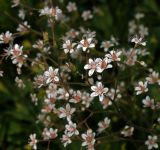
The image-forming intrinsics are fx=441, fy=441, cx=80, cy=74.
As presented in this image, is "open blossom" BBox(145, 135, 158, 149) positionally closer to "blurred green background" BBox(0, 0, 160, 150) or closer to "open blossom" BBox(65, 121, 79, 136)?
"blurred green background" BBox(0, 0, 160, 150)

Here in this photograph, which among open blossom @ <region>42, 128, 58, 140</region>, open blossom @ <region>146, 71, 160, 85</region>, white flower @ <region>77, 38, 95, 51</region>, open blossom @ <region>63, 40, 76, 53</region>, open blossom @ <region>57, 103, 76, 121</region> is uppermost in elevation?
open blossom @ <region>63, 40, 76, 53</region>

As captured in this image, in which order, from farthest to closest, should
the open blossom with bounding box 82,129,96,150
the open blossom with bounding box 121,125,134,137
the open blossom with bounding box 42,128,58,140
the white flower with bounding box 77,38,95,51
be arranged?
the open blossom with bounding box 121,125,134,137, the open blossom with bounding box 42,128,58,140, the open blossom with bounding box 82,129,96,150, the white flower with bounding box 77,38,95,51

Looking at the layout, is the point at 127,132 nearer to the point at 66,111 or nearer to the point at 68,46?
the point at 66,111

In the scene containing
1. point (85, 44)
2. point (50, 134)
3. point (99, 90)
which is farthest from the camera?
point (50, 134)

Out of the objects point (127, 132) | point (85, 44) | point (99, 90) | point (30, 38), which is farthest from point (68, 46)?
point (30, 38)

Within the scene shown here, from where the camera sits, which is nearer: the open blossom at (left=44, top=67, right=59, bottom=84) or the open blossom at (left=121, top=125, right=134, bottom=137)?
the open blossom at (left=44, top=67, right=59, bottom=84)

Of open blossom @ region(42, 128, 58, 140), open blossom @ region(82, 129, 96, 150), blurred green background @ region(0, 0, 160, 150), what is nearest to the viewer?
open blossom @ region(82, 129, 96, 150)

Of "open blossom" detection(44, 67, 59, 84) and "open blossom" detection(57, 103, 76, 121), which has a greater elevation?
"open blossom" detection(44, 67, 59, 84)

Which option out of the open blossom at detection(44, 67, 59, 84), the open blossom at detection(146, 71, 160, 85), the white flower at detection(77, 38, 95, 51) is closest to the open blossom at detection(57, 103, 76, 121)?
the open blossom at detection(44, 67, 59, 84)

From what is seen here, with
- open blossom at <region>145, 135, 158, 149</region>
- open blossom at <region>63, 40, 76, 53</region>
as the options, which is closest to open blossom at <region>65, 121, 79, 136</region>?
open blossom at <region>63, 40, 76, 53</region>

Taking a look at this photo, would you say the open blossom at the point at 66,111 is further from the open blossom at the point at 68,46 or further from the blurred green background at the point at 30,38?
the blurred green background at the point at 30,38
